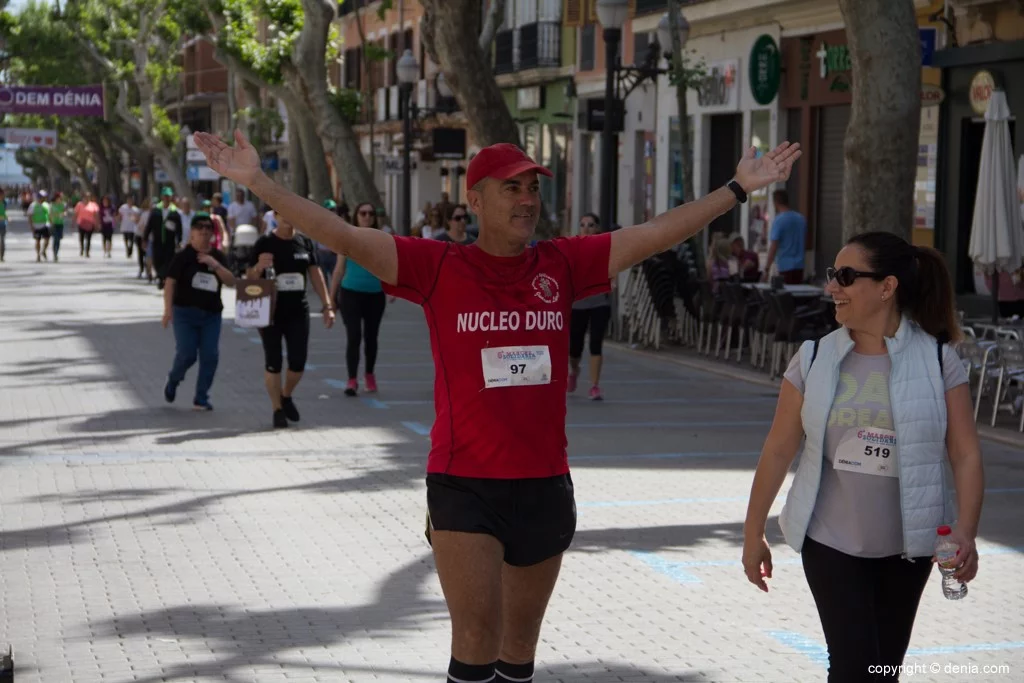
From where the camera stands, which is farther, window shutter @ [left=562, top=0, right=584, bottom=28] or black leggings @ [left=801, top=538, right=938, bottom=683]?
window shutter @ [left=562, top=0, right=584, bottom=28]

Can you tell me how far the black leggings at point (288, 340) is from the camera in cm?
1388

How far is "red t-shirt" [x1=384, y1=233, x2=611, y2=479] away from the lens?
16.1 feet

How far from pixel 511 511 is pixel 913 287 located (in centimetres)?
127

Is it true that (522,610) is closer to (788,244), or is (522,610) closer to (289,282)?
(289,282)

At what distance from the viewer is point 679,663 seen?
265 inches

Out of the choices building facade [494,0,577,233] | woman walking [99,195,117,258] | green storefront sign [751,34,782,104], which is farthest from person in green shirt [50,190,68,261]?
green storefront sign [751,34,782,104]

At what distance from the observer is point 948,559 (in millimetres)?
4617

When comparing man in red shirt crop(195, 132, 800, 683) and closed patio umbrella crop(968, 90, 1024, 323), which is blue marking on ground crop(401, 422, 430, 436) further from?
man in red shirt crop(195, 132, 800, 683)

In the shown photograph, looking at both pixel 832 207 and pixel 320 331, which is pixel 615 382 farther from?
pixel 832 207

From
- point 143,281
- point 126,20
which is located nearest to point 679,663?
point 143,281

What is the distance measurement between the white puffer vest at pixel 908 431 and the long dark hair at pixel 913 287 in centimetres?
4

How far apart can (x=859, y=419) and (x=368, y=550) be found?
457cm

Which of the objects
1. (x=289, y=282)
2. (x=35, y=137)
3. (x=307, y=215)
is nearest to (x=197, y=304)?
(x=289, y=282)

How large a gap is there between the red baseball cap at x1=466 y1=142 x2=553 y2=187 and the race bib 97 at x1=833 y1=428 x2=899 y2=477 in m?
1.13
